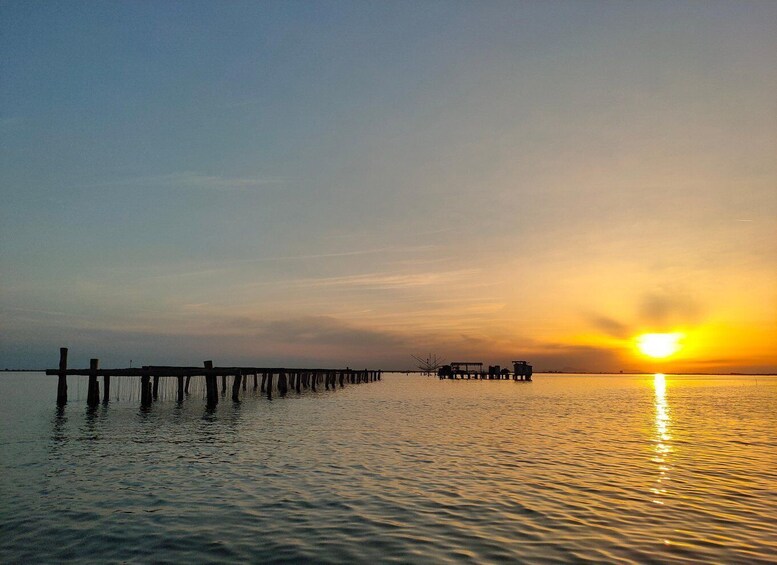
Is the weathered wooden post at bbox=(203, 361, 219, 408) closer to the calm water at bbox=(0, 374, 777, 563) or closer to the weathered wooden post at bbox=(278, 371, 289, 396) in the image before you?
the calm water at bbox=(0, 374, 777, 563)

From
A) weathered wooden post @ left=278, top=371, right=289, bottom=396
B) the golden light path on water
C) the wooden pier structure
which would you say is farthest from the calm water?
the wooden pier structure

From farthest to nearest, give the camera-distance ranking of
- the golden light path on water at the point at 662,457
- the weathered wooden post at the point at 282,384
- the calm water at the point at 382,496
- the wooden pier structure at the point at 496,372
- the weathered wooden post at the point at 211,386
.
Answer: the wooden pier structure at the point at 496,372, the weathered wooden post at the point at 282,384, the weathered wooden post at the point at 211,386, the golden light path on water at the point at 662,457, the calm water at the point at 382,496

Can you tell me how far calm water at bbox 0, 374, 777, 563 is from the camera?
372 inches

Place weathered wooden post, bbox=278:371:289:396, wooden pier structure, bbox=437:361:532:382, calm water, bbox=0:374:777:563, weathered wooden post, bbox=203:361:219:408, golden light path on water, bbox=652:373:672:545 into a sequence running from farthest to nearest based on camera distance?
Result: wooden pier structure, bbox=437:361:532:382 → weathered wooden post, bbox=278:371:289:396 → weathered wooden post, bbox=203:361:219:408 → golden light path on water, bbox=652:373:672:545 → calm water, bbox=0:374:777:563

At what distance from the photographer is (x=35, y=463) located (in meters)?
17.8

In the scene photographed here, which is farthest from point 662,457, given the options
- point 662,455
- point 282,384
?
point 282,384

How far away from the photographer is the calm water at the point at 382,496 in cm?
945

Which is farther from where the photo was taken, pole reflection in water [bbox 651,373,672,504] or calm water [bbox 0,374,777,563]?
pole reflection in water [bbox 651,373,672,504]

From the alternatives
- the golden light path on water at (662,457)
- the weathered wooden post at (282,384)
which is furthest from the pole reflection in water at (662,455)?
the weathered wooden post at (282,384)

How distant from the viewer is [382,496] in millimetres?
13125

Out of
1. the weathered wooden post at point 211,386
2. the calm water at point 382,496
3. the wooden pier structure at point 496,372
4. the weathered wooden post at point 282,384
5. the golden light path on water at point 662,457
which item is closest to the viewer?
the calm water at point 382,496

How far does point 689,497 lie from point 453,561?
25.9 ft

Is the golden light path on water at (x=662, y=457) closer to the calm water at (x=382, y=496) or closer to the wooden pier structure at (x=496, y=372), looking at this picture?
the calm water at (x=382, y=496)

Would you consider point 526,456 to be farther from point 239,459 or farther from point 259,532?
point 259,532
